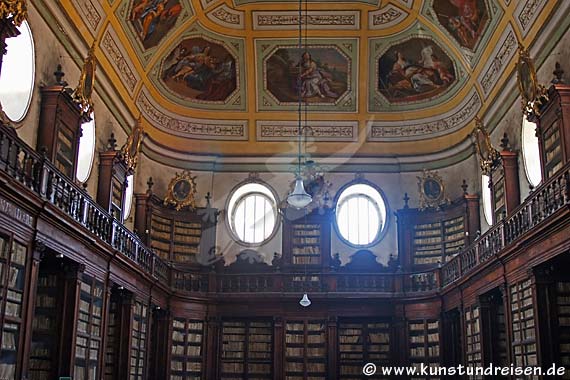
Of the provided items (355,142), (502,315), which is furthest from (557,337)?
(355,142)

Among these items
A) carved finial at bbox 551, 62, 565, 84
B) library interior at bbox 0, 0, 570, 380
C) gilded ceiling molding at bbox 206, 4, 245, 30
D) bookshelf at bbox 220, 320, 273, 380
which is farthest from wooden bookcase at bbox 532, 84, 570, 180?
gilded ceiling molding at bbox 206, 4, 245, 30

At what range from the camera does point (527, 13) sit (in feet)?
42.9

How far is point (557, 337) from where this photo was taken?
35.2 feet

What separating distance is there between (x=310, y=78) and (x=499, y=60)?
5.78 meters

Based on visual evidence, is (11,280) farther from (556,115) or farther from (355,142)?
(355,142)

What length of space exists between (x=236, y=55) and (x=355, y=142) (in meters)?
3.98

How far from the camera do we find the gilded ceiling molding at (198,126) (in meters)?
18.9

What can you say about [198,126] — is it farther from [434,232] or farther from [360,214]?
[434,232]

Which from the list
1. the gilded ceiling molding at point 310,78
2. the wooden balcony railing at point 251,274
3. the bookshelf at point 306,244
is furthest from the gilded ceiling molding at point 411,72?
the wooden balcony railing at point 251,274

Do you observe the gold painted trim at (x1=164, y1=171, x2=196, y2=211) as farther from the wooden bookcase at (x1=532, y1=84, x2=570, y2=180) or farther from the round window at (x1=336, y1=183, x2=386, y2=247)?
the wooden bookcase at (x1=532, y1=84, x2=570, y2=180)

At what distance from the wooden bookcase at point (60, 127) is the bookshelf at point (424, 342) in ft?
29.2

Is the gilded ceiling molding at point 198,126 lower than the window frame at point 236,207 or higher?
higher

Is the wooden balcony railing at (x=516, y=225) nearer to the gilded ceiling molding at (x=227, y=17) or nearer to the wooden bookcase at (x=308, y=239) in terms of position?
the wooden bookcase at (x=308, y=239)

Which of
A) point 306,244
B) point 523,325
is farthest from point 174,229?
point 523,325
